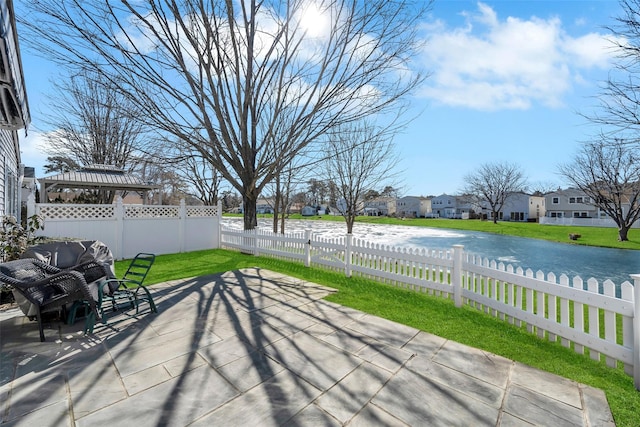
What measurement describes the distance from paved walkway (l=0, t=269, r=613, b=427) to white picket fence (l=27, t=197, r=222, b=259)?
5.25 meters

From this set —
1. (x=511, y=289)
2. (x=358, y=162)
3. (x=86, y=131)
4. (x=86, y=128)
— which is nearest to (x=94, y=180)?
(x=86, y=128)

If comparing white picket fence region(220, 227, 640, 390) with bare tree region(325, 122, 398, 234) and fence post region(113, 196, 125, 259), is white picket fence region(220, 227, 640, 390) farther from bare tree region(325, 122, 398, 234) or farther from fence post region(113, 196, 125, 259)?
fence post region(113, 196, 125, 259)

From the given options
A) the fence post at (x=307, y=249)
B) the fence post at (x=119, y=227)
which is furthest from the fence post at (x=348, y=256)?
the fence post at (x=119, y=227)

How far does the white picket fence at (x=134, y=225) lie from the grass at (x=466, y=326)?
6.23 feet

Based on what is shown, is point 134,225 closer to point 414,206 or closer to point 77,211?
point 77,211

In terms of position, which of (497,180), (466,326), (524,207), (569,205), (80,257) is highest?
(497,180)

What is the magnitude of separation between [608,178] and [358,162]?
21.4 meters

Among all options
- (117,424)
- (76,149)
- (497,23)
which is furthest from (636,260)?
(76,149)

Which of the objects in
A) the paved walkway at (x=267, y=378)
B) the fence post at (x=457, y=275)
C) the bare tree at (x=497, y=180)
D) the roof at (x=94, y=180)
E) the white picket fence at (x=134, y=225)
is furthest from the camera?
the bare tree at (x=497, y=180)

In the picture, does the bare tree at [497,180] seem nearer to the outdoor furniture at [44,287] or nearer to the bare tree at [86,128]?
the bare tree at [86,128]

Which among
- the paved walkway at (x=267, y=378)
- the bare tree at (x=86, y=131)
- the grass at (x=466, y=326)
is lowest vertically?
the grass at (x=466, y=326)

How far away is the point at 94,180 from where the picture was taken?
430 inches

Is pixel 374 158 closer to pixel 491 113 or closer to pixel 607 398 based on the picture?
pixel 491 113

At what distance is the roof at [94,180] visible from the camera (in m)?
10.5
